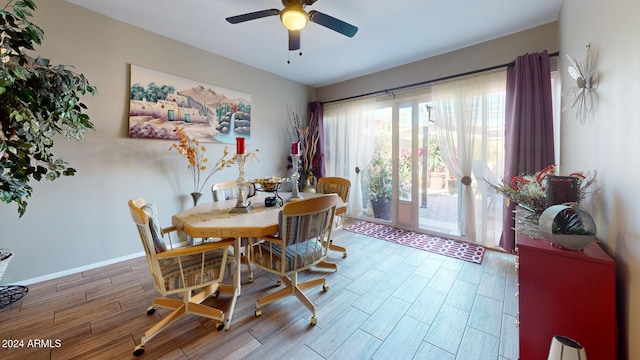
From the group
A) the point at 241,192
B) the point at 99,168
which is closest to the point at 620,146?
the point at 241,192

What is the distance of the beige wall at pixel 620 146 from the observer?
35.4 inches

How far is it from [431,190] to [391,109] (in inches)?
57.7

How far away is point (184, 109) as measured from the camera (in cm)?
300

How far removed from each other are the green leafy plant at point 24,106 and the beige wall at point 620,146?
296 centimetres

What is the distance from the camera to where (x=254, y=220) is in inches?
66.7

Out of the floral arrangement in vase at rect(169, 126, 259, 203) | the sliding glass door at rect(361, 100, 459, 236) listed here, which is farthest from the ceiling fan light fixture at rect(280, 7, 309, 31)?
the sliding glass door at rect(361, 100, 459, 236)

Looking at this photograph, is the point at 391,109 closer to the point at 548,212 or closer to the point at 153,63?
the point at 548,212

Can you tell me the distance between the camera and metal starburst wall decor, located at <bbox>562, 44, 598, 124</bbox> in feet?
4.31

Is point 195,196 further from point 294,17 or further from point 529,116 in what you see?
point 529,116

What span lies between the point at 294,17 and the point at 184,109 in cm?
196

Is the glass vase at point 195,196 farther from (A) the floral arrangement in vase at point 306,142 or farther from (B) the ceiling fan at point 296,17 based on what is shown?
(B) the ceiling fan at point 296,17

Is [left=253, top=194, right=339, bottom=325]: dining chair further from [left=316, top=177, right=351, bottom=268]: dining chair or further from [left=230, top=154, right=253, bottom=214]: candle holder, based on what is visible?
[left=316, top=177, right=351, bottom=268]: dining chair

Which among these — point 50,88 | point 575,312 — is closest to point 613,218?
point 575,312

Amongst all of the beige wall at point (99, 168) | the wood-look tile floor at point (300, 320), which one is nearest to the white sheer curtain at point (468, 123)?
the wood-look tile floor at point (300, 320)
